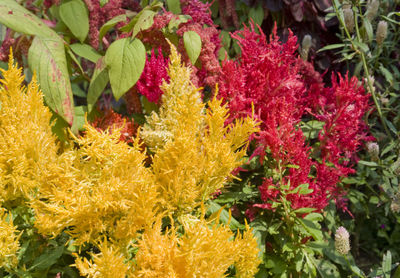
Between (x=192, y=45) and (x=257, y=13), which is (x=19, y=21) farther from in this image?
(x=257, y=13)

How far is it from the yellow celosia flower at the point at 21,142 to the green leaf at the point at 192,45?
38 cm

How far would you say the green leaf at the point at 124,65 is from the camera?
1.04 meters

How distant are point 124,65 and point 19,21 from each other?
0.30m

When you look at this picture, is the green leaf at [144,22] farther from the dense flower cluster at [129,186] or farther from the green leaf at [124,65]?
the dense flower cluster at [129,186]

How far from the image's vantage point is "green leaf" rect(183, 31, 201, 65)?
1027 mm

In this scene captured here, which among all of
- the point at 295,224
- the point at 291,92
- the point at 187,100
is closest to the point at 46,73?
the point at 187,100

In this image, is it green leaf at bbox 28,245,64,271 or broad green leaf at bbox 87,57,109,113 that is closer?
green leaf at bbox 28,245,64,271

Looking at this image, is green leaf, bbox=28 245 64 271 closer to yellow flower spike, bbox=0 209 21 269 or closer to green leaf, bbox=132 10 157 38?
yellow flower spike, bbox=0 209 21 269

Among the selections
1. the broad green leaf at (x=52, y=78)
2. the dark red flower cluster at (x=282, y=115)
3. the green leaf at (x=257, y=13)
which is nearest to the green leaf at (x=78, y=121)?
the broad green leaf at (x=52, y=78)

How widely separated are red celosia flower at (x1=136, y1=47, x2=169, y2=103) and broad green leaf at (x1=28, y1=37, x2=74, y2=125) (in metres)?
0.19

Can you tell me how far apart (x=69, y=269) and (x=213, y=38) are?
0.72 meters

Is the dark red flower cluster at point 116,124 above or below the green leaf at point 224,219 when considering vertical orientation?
above

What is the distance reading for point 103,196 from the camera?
2.29 feet

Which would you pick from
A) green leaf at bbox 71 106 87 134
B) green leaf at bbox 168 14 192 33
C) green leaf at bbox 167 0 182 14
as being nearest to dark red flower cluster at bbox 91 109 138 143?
green leaf at bbox 71 106 87 134
